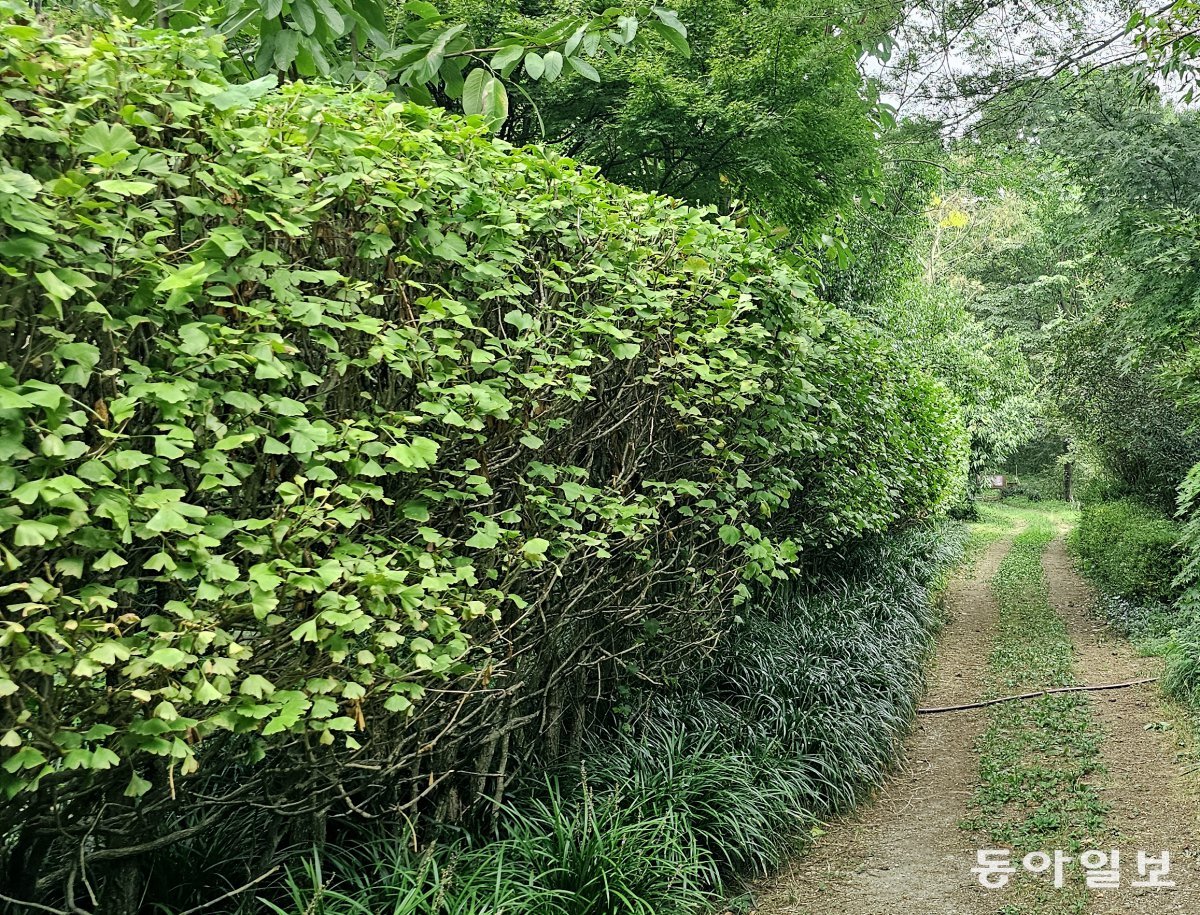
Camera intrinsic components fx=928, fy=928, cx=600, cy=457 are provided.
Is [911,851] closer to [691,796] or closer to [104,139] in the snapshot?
[691,796]

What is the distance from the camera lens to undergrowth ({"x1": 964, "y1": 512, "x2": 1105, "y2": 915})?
4996 millimetres

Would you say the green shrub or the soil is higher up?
the green shrub

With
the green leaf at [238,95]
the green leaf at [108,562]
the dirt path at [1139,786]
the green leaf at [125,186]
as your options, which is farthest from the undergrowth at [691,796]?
the green leaf at [238,95]

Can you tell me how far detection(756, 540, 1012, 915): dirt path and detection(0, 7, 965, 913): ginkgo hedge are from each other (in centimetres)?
158

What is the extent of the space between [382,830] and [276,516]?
1542 mm

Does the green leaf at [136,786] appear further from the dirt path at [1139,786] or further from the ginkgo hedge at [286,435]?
the dirt path at [1139,786]

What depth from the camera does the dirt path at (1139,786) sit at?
4527 mm

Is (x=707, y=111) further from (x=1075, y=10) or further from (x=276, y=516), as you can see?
(x=276, y=516)

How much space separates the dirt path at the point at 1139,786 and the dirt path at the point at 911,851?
69cm

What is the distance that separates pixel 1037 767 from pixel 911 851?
1.74 m

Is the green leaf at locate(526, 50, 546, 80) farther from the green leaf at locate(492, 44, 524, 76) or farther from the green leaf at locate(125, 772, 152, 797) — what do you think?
the green leaf at locate(125, 772, 152, 797)

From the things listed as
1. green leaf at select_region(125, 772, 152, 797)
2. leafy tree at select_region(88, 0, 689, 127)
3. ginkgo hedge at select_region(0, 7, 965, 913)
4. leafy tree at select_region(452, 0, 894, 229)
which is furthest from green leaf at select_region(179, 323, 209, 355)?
leafy tree at select_region(452, 0, 894, 229)

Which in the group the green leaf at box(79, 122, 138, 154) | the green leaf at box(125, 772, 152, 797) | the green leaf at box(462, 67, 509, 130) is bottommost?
the green leaf at box(125, 772, 152, 797)

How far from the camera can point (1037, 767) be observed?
246 inches
